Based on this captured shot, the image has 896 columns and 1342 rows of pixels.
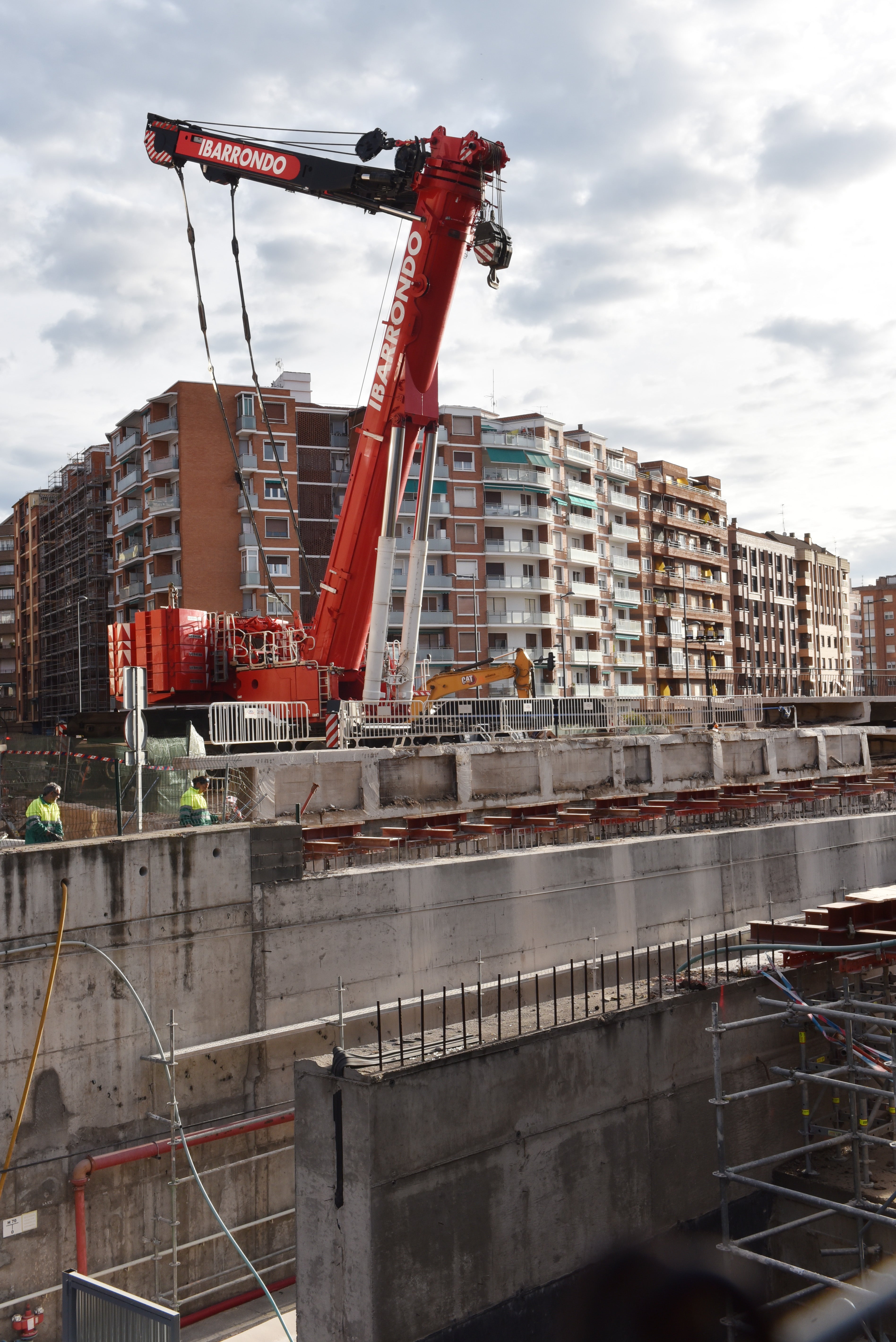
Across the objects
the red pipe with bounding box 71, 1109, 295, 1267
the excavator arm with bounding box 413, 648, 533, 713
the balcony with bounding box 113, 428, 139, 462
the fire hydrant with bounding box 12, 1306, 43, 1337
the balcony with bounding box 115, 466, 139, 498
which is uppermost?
the balcony with bounding box 113, 428, 139, 462

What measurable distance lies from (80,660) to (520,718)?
39600 mm

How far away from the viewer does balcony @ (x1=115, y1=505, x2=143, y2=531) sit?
61188 millimetres

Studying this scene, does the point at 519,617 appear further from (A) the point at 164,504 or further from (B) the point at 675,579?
(A) the point at 164,504

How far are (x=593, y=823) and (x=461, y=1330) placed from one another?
10.3 metres

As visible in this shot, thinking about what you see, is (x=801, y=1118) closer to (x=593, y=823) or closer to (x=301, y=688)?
(x=593, y=823)

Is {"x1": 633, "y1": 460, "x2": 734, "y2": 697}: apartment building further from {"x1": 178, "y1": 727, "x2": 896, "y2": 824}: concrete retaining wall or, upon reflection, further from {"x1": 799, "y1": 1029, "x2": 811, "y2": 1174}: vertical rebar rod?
{"x1": 799, "y1": 1029, "x2": 811, "y2": 1174}: vertical rebar rod

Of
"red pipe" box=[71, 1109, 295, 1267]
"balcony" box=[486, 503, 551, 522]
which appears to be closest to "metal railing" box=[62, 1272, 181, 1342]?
"red pipe" box=[71, 1109, 295, 1267]

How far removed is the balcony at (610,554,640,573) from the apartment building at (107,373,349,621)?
21738mm

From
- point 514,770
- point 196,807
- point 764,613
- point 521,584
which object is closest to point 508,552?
point 521,584

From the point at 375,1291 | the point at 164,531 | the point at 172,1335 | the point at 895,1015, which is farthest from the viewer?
the point at 164,531

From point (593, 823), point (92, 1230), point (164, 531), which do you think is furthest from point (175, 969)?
point (164, 531)

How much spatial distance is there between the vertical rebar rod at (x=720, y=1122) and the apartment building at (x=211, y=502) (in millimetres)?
48972

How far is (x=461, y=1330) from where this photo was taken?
315 inches

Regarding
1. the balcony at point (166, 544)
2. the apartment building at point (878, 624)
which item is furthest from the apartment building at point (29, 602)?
the apartment building at point (878, 624)
